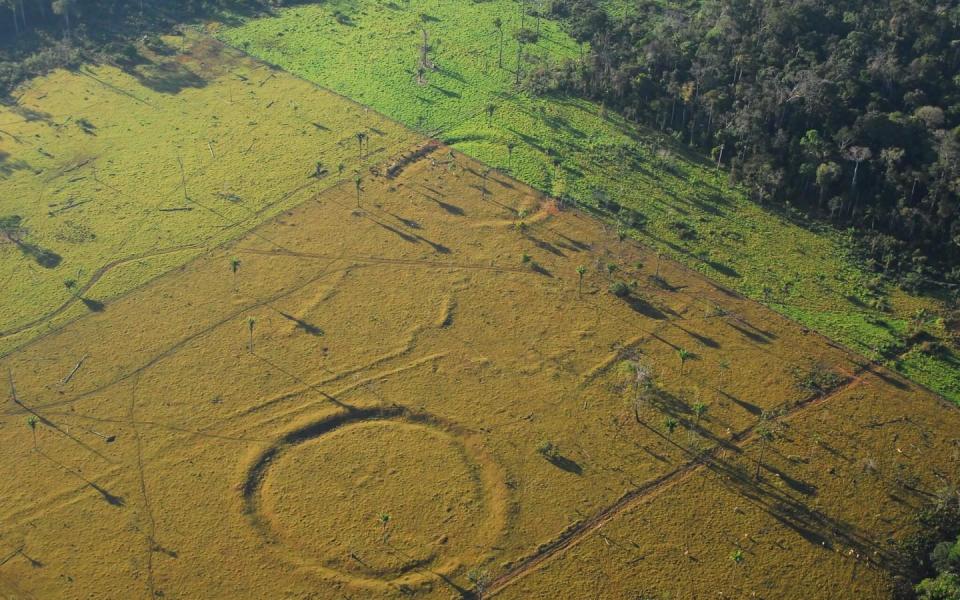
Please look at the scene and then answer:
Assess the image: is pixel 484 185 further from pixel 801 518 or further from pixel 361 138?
pixel 801 518

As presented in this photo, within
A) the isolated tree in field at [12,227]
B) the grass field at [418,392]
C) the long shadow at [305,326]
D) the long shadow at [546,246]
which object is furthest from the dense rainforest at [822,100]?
the isolated tree in field at [12,227]

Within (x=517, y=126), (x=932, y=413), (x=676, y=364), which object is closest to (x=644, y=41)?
(x=517, y=126)

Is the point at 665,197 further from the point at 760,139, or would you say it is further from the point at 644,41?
the point at 644,41

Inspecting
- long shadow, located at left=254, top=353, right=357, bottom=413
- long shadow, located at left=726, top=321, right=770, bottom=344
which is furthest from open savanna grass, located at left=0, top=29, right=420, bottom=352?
long shadow, located at left=726, top=321, right=770, bottom=344

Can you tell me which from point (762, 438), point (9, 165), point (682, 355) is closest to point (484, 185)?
point (682, 355)

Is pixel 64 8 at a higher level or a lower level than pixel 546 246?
higher

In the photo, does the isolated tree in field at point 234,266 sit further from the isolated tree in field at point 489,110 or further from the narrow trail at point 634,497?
the narrow trail at point 634,497

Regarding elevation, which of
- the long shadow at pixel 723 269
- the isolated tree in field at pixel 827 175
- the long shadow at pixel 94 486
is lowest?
the long shadow at pixel 94 486
